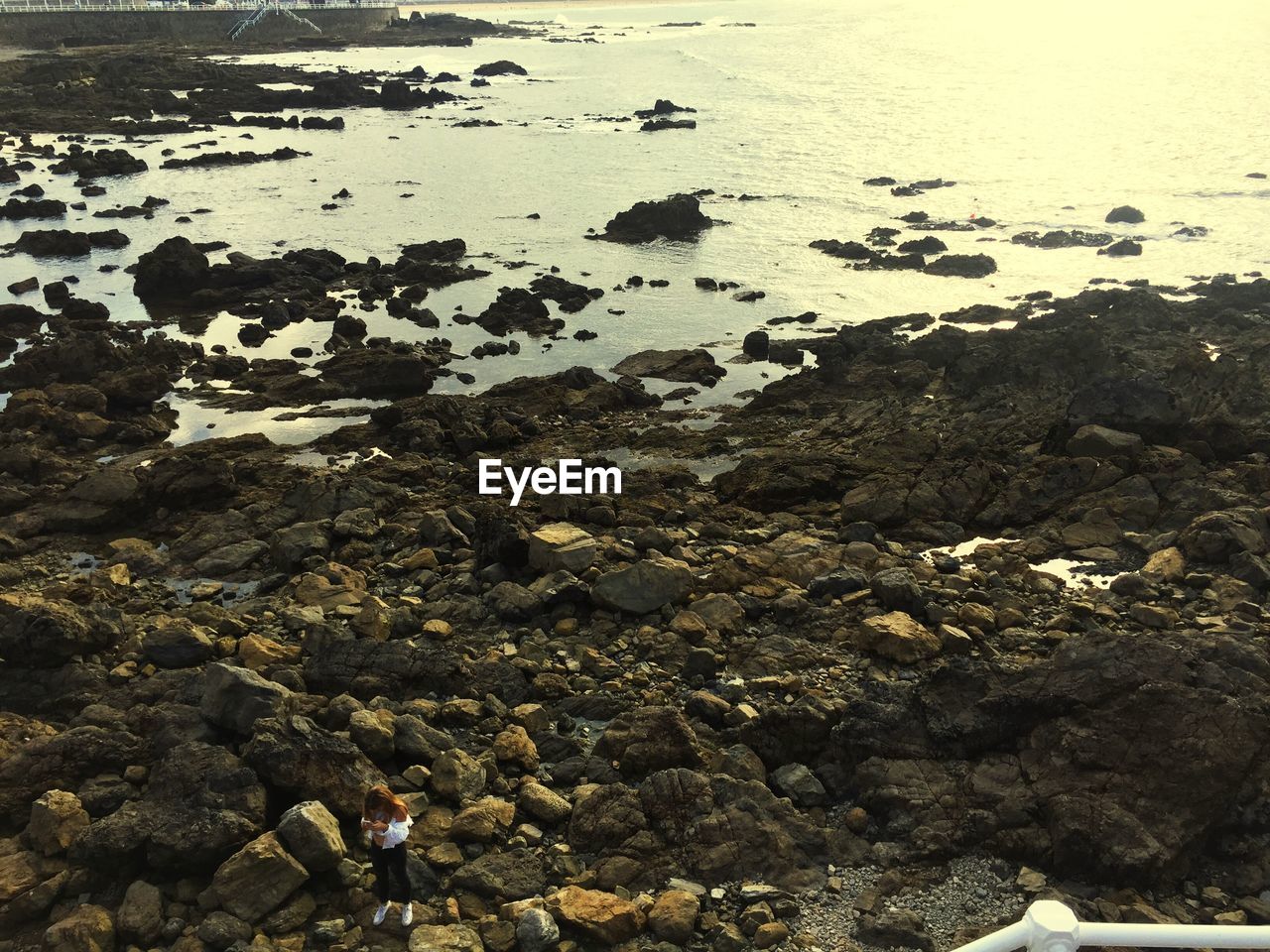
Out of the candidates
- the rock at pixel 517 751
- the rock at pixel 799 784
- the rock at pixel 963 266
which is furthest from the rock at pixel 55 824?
the rock at pixel 963 266

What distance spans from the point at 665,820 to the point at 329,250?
106 ft

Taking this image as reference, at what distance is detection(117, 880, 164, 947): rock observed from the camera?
28.6 ft

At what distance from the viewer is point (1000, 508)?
18125mm

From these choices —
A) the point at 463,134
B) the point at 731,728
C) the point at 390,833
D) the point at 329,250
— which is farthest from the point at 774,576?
the point at 463,134

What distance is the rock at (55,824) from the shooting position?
9625 mm

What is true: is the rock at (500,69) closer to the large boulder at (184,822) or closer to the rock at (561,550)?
the rock at (561,550)

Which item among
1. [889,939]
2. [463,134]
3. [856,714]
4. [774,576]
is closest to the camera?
[889,939]

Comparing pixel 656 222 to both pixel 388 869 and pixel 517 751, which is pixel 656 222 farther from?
pixel 388 869

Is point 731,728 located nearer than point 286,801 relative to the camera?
No

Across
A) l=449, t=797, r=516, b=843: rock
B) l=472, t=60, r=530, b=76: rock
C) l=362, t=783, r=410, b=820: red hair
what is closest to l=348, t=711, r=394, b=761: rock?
l=449, t=797, r=516, b=843: rock

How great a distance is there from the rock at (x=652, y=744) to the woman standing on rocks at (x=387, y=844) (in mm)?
2797

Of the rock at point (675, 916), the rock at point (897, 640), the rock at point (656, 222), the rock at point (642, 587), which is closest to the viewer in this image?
the rock at point (675, 916)

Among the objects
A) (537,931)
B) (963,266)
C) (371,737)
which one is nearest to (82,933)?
(371,737)

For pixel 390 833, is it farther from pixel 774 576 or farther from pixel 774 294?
pixel 774 294
